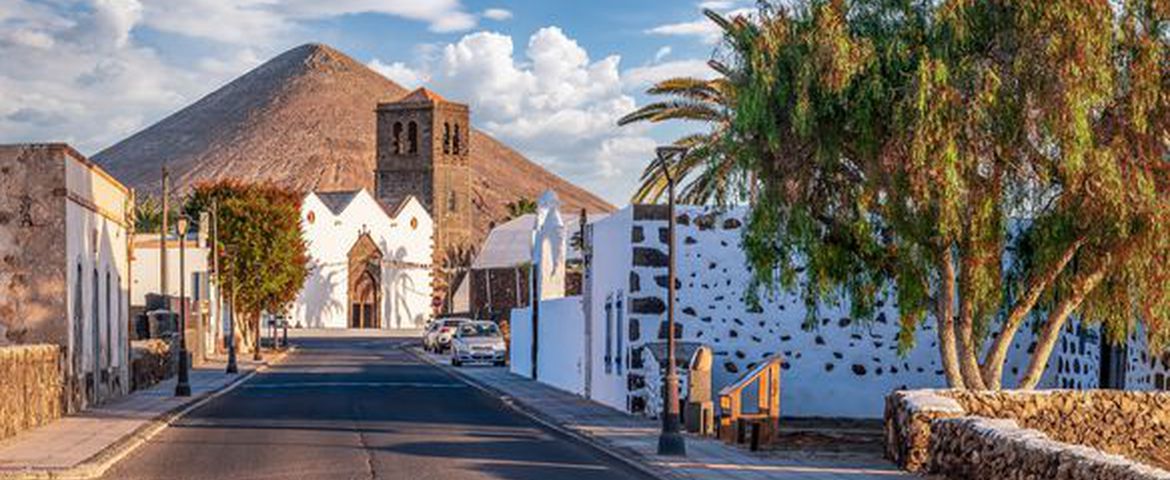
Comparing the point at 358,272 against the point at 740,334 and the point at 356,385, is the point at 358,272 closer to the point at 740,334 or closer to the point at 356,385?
the point at 356,385

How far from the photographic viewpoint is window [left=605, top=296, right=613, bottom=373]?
37656mm

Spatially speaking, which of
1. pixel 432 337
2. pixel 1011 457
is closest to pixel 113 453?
pixel 1011 457

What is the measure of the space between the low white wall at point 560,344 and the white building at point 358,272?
291ft

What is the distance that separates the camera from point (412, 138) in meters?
172

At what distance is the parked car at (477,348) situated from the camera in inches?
2643

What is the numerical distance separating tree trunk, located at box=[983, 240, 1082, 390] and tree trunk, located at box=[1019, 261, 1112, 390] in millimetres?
324

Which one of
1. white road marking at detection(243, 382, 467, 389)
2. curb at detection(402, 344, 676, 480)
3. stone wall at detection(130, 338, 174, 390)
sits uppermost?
stone wall at detection(130, 338, 174, 390)

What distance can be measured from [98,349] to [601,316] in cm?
1113

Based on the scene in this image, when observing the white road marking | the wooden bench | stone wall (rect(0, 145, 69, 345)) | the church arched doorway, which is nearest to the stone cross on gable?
the white road marking

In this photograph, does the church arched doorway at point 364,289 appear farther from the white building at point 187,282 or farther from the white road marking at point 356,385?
the white road marking at point 356,385

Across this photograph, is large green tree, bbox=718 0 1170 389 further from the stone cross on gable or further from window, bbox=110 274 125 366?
the stone cross on gable

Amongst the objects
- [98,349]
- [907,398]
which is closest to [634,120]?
[98,349]

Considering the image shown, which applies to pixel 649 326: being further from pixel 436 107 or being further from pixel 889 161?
Result: pixel 436 107

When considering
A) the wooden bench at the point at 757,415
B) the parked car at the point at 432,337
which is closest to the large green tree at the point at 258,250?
the parked car at the point at 432,337
